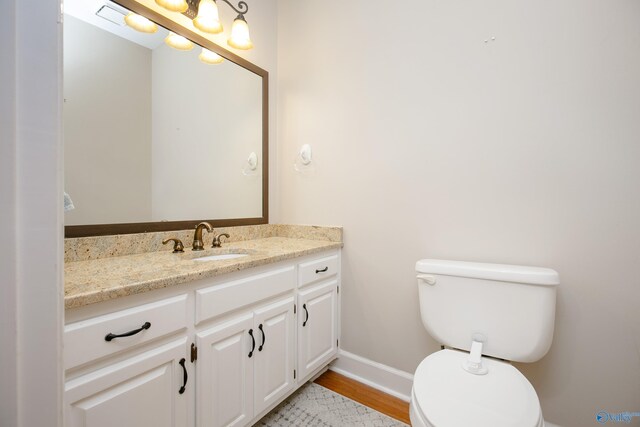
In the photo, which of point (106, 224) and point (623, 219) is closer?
point (623, 219)

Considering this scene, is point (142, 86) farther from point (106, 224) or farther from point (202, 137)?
point (106, 224)

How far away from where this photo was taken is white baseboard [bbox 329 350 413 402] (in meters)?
1.58

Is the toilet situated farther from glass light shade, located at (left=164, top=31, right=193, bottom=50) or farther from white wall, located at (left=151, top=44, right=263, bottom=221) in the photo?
glass light shade, located at (left=164, top=31, right=193, bottom=50)

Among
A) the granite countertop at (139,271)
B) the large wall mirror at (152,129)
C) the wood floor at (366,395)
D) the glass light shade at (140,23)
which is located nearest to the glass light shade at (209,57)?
the large wall mirror at (152,129)

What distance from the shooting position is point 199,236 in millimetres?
1501

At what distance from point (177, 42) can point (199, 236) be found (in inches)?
41.0

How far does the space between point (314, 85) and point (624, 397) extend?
7.15 feet

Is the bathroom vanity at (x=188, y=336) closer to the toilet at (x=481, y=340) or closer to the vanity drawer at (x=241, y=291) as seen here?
the vanity drawer at (x=241, y=291)

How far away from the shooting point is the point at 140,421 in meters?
0.86

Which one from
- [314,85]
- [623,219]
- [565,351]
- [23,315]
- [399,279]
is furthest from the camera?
[314,85]

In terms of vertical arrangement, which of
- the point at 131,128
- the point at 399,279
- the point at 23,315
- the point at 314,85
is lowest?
the point at 399,279

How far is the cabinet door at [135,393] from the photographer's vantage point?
0.75 metres

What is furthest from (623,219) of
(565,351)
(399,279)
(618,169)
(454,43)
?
(454,43)

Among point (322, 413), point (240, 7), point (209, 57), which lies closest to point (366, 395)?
point (322, 413)
